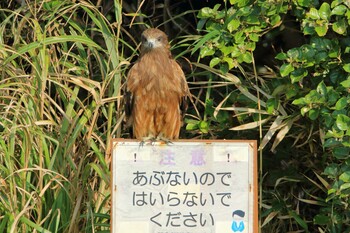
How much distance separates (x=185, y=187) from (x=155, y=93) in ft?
3.62

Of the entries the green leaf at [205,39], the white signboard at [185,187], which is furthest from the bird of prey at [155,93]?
the white signboard at [185,187]

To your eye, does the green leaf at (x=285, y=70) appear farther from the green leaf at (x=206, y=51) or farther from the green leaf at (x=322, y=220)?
the green leaf at (x=322, y=220)

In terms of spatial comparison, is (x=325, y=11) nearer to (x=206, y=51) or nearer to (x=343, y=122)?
(x=343, y=122)

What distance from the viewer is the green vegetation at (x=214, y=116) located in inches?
177

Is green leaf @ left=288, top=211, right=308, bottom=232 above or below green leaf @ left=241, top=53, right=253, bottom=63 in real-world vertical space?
below

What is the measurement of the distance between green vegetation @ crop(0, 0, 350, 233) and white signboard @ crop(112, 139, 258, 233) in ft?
2.09

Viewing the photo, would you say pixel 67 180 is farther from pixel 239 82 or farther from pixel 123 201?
pixel 239 82

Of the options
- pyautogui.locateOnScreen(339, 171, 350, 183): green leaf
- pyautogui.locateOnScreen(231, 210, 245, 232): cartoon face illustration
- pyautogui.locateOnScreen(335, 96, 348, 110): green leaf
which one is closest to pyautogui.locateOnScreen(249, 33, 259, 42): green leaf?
pyautogui.locateOnScreen(335, 96, 348, 110): green leaf

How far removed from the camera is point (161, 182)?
3.81m

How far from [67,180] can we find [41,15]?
1.18 m

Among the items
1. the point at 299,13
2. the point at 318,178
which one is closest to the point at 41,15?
the point at 299,13

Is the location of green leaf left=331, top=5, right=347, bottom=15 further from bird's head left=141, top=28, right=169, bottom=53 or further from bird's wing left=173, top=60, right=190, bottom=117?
bird's head left=141, top=28, right=169, bottom=53

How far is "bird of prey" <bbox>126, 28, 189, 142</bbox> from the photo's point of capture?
191 inches

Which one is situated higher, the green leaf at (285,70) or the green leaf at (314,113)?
the green leaf at (285,70)
